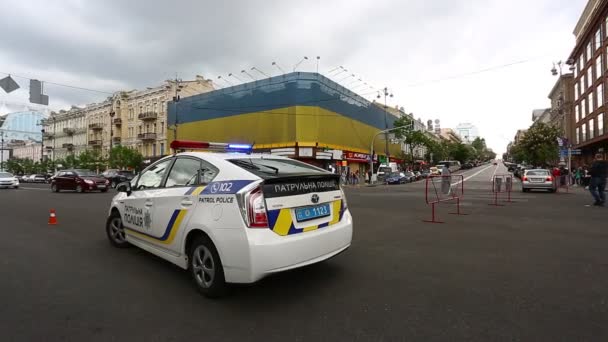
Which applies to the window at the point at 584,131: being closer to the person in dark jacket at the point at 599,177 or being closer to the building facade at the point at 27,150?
the person in dark jacket at the point at 599,177

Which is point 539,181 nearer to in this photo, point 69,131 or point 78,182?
point 78,182

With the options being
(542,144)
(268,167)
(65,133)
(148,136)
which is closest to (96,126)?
(65,133)

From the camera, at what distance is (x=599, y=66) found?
37844 millimetres

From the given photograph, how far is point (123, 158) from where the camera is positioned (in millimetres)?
46312

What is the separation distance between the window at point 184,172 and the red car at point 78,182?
62.7ft

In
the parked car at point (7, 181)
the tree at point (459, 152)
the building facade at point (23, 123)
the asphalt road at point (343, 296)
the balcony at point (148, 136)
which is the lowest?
the asphalt road at point (343, 296)

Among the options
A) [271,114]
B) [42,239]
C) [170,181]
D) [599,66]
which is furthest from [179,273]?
[599,66]

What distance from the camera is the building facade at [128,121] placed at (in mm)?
49875

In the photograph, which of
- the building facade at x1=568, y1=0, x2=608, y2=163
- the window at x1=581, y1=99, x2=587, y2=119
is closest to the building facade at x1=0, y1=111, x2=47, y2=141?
the building facade at x1=568, y1=0, x2=608, y2=163

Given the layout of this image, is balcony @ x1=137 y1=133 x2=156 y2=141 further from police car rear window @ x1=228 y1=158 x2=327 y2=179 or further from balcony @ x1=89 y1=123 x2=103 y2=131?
police car rear window @ x1=228 y1=158 x2=327 y2=179

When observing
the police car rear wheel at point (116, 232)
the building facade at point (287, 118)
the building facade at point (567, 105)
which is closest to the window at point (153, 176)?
the police car rear wheel at point (116, 232)

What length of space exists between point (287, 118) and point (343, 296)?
3435 cm

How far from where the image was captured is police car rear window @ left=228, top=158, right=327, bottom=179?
12.0ft

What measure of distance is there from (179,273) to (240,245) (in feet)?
5.56
